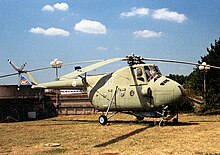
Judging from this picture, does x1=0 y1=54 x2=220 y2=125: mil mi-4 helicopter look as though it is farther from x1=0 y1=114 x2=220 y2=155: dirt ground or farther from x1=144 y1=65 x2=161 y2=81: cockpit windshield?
x1=0 y1=114 x2=220 y2=155: dirt ground

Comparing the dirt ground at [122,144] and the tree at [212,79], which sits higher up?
the tree at [212,79]

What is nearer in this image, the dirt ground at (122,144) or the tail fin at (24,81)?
the dirt ground at (122,144)

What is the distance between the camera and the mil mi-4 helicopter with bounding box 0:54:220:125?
53.7 ft

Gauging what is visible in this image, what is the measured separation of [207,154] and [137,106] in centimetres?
867

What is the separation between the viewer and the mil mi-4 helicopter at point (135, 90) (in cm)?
1636

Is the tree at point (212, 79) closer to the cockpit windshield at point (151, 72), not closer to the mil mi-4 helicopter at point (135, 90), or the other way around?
the mil mi-4 helicopter at point (135, 90)

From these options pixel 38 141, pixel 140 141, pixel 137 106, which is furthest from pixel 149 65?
pixel 38 141

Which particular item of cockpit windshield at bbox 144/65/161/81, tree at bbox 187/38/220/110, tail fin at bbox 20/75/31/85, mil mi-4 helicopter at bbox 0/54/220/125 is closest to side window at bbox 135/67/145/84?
mil mi-4 helicopter at bbox 0/54/220/125

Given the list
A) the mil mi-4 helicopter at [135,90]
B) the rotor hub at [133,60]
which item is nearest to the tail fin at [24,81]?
the mil mi-4 helicopter at [135,90]

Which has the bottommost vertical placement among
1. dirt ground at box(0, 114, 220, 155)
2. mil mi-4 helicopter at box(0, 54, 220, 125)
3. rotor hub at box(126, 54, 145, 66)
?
dirt ground at box(0, 114, 220, 155)

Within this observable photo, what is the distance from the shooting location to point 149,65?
669 inches

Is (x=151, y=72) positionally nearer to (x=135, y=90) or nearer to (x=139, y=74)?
(x=139, y=74)

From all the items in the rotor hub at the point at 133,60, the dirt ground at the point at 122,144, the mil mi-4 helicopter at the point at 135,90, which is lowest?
the dirt ground at the point at 122,144

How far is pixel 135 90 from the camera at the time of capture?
1733 cm
